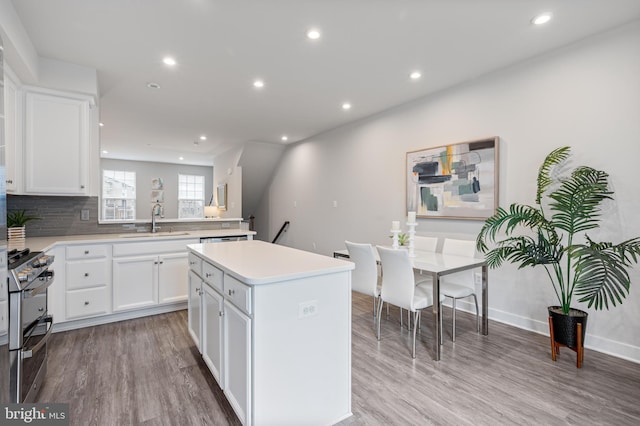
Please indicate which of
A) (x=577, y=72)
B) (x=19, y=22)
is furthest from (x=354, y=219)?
(x=19, y=22)

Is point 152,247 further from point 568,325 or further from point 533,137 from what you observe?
point 533,137

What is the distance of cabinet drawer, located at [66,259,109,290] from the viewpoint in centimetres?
292

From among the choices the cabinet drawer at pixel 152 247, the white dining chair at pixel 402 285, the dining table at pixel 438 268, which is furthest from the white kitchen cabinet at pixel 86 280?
the dining table at pixel 438 268

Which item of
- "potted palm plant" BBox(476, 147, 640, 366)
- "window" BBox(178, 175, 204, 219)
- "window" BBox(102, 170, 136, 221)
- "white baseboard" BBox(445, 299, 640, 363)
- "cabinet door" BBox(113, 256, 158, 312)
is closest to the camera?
"potted palm plant" BBox(476, 147, 640, 366)

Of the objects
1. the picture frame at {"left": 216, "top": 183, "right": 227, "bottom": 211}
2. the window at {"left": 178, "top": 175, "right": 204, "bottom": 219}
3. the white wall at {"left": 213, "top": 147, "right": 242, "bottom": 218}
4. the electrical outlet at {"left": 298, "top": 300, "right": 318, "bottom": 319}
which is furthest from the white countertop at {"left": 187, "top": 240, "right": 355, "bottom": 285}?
the window at {"left": 178, "top": 175, "right": 204, "bottom": 219}

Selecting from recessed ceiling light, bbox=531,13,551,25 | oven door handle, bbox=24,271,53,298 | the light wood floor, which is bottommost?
the light wood floor

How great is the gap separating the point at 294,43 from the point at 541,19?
1.93 m

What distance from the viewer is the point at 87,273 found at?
9.81 ft

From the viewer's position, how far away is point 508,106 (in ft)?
10.1

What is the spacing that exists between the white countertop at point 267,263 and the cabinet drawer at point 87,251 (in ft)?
4.43

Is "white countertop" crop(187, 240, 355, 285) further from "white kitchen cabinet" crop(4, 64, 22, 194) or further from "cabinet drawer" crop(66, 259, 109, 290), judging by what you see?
"white kitchen cabinet" crop(4, 64, 22, 194)

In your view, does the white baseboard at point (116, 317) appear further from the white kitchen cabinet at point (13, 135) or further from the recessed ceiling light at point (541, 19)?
the recessed ceiling light at point (541, 19)

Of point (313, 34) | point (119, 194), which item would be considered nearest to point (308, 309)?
point (313, 34)

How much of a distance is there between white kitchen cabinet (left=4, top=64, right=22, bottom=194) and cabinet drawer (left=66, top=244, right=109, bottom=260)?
27.3 inches
